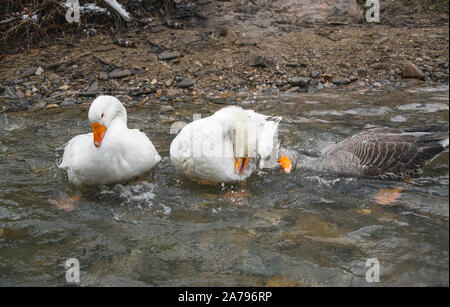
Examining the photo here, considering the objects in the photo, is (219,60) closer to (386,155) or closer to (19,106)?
(19,106)

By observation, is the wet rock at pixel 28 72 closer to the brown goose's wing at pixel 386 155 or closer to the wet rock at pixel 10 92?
the wet rock at pixel 10 92

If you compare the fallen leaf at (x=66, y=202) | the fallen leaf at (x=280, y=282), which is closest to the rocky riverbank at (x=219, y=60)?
the fallen leaf at (x=66, y=202)

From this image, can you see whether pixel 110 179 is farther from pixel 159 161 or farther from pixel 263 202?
pixel 263 202

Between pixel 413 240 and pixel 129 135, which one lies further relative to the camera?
→ pixel 129 135

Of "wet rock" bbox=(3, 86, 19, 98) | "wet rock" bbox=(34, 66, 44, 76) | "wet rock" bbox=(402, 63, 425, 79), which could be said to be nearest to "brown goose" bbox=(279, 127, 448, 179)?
"wet rock" bbox=(402, 63, 425, 79)

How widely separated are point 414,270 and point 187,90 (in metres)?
5.61

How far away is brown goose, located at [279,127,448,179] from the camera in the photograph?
16.8ft

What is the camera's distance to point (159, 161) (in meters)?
5.59

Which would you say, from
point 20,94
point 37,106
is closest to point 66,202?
point 37,106

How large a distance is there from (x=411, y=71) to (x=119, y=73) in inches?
207

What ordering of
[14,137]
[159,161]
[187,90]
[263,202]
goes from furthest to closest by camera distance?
1. [187,90]
2. [14,137]
3. [159,161]
4. [263,202]

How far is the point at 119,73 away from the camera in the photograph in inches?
325

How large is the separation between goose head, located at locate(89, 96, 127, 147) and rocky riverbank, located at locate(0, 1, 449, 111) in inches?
99.4
